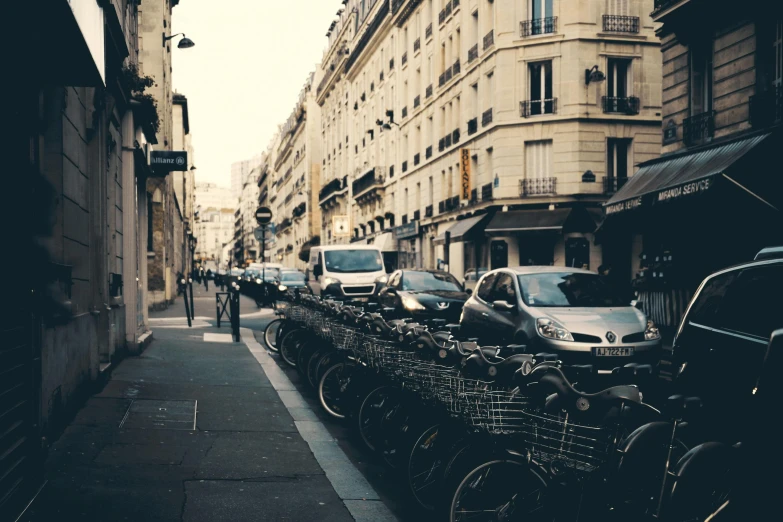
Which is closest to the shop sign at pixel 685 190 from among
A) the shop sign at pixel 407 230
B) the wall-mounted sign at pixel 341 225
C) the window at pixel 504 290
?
the window at pixel 504 290

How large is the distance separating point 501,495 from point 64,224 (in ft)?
16.1

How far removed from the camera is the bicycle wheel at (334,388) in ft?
28.8

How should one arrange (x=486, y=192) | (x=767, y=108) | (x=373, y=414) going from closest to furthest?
(x=373, y=414)
(x=767, y=108)
(x=486, y=192)

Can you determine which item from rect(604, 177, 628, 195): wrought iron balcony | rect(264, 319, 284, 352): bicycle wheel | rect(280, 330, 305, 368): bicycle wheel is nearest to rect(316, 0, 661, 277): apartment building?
rect(604, 177, 628, 195): wrought iron balcony

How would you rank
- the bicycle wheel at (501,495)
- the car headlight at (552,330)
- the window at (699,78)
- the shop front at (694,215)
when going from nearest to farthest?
the bicycle wheel at (501,495) → the car headlight at (552,330) → the shop front at (694,215) → the window at (699,78)

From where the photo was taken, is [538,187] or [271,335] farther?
[538,187]

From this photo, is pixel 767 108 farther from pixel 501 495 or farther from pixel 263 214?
pixel 501 495

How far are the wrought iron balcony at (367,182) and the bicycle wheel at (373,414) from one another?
4935cm

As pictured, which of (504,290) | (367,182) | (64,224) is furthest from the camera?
(367,182)

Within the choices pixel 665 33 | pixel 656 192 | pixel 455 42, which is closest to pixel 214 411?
pixel 656 192

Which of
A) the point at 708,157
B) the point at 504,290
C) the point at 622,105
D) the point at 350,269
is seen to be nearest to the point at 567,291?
the point at 504,290

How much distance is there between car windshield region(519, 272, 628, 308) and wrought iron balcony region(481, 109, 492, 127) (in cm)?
2512

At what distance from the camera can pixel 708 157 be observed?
19203mm

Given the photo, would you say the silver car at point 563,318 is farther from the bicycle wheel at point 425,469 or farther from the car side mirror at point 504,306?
the bicycle wheel at point 425,469
